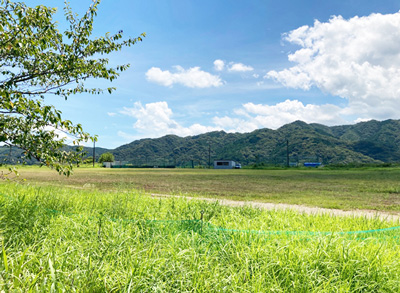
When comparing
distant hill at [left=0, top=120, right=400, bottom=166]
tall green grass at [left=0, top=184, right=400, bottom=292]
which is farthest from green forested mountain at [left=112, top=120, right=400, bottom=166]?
tall green grass at [left=0, top=184, right=400, bottom=292]

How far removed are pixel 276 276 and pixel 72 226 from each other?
3177 millimetres

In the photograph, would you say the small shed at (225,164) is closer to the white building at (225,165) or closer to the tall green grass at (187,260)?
the white building at (225,165)

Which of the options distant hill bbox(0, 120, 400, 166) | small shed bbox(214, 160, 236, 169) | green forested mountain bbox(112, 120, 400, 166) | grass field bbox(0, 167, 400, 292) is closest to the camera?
grass field bbox(0, 167, 400, 292)

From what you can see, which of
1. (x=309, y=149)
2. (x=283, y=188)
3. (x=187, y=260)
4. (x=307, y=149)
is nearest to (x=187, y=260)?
(x=187, y=260)

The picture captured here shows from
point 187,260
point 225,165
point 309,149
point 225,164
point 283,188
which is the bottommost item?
point 225,165

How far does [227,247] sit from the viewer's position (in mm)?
3510

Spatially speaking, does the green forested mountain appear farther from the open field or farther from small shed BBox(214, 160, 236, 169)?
the open field

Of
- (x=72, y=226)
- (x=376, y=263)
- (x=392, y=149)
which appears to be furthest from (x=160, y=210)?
(x=392, y=149)

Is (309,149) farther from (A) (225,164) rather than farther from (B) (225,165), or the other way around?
(B) (225,165)

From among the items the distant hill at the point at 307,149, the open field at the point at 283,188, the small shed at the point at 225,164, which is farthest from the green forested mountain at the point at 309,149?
the open field at the point at 283,188

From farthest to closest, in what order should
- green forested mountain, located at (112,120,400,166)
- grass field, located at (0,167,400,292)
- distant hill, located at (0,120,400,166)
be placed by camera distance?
1. green forested mountain, located at (112,120,400,166)
2. distant hill, located at (0,120,400,166)
3. grass field, located at (0,167,400,292)

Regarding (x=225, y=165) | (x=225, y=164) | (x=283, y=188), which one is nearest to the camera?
(x=283, y=188)

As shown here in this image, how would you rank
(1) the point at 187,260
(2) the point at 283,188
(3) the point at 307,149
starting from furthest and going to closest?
1. (3) the point at 307,149
2. (2) the point at 283,188
3. (1) the point at 187,260

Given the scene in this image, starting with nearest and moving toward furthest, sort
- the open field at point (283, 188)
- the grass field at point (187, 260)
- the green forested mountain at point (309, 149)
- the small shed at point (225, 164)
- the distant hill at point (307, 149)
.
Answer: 1. the grass field at point (187, 260)
2. the open field at point (283, 188)
3. the small shed at point (225, 164)
4. the distant hill at point (307, 149)
5. the green forested mountain at point (309, 149)
